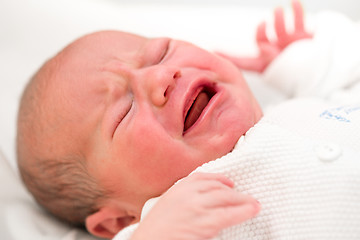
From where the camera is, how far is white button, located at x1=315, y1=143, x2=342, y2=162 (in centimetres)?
70

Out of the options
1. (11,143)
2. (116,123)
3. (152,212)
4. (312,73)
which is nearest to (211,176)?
(152,212)

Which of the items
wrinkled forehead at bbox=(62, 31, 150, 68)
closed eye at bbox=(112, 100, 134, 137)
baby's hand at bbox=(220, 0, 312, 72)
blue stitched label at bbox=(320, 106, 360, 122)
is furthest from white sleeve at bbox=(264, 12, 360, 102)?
closed eye at bbox=(112, 100, 134, 137)

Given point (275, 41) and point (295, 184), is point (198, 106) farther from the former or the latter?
point (275, 41)

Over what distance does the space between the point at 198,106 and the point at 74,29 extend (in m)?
0.69

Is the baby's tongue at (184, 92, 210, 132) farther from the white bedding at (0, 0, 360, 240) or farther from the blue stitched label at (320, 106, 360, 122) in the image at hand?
the white bedding at (0, 0, 360, 240)

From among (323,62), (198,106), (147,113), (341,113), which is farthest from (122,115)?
(323,62)

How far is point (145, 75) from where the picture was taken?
0.87 m

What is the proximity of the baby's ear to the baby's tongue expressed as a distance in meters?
0.24

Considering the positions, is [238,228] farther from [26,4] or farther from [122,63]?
[26,4]

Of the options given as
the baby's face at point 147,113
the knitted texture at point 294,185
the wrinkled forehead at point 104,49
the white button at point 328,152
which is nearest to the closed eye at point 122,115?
the baby's face at point 147,113

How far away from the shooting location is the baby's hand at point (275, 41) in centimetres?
128

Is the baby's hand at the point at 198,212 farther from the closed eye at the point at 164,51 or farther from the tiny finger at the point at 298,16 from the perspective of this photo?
the tiny finger at the point at 298,16

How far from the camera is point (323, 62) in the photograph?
1.15m

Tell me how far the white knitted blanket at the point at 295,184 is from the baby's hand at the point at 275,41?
58cm
